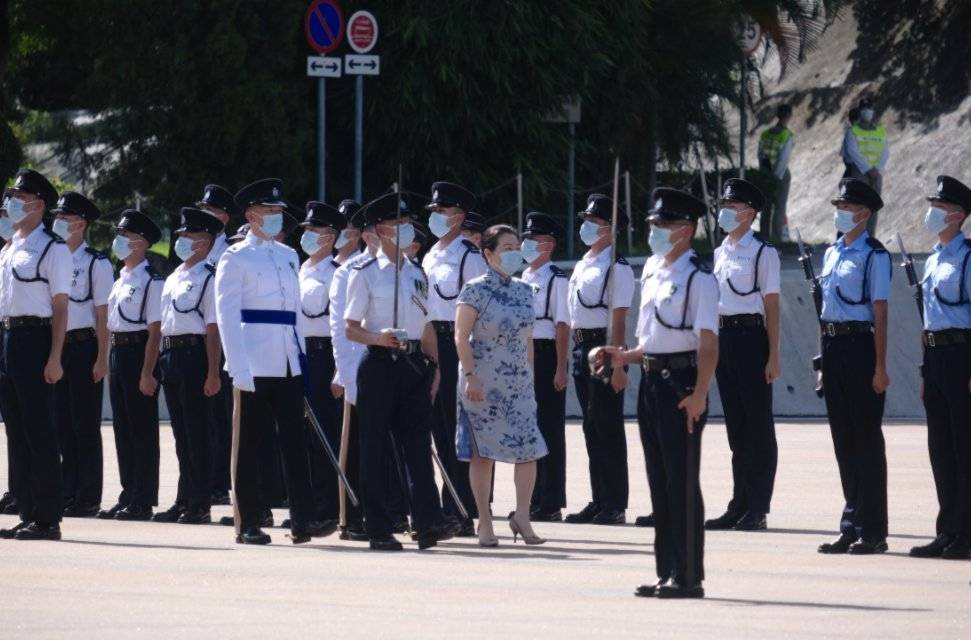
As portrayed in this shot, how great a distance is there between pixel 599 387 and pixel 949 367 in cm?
312

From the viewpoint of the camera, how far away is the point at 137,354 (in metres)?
15.6

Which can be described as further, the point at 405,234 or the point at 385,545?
the point at 405,234

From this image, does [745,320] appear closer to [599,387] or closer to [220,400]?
[599,387]

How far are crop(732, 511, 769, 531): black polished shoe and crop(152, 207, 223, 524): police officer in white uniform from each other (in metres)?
3.46

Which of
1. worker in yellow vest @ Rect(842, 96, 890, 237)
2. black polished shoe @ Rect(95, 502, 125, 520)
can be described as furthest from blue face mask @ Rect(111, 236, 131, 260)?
worker in yellow vest @ Rect(842, 96, 890, 237)

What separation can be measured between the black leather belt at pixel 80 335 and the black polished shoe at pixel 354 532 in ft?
8.79

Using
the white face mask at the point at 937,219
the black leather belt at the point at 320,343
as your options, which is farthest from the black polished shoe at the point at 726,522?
the black leather belt at the point at 320,343

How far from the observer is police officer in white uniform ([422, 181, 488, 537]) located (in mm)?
14344

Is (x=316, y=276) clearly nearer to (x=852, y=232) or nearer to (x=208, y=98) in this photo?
(x=852, y=232)

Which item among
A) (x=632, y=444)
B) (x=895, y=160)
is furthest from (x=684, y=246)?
(x=895, y=160)

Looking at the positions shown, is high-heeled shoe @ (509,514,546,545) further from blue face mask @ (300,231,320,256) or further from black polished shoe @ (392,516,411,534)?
blue face mask @ (300,231,320,256)

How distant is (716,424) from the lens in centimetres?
2355

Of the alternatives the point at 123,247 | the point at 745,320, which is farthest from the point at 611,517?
the point at 123,247

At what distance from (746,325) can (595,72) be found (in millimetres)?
13793
